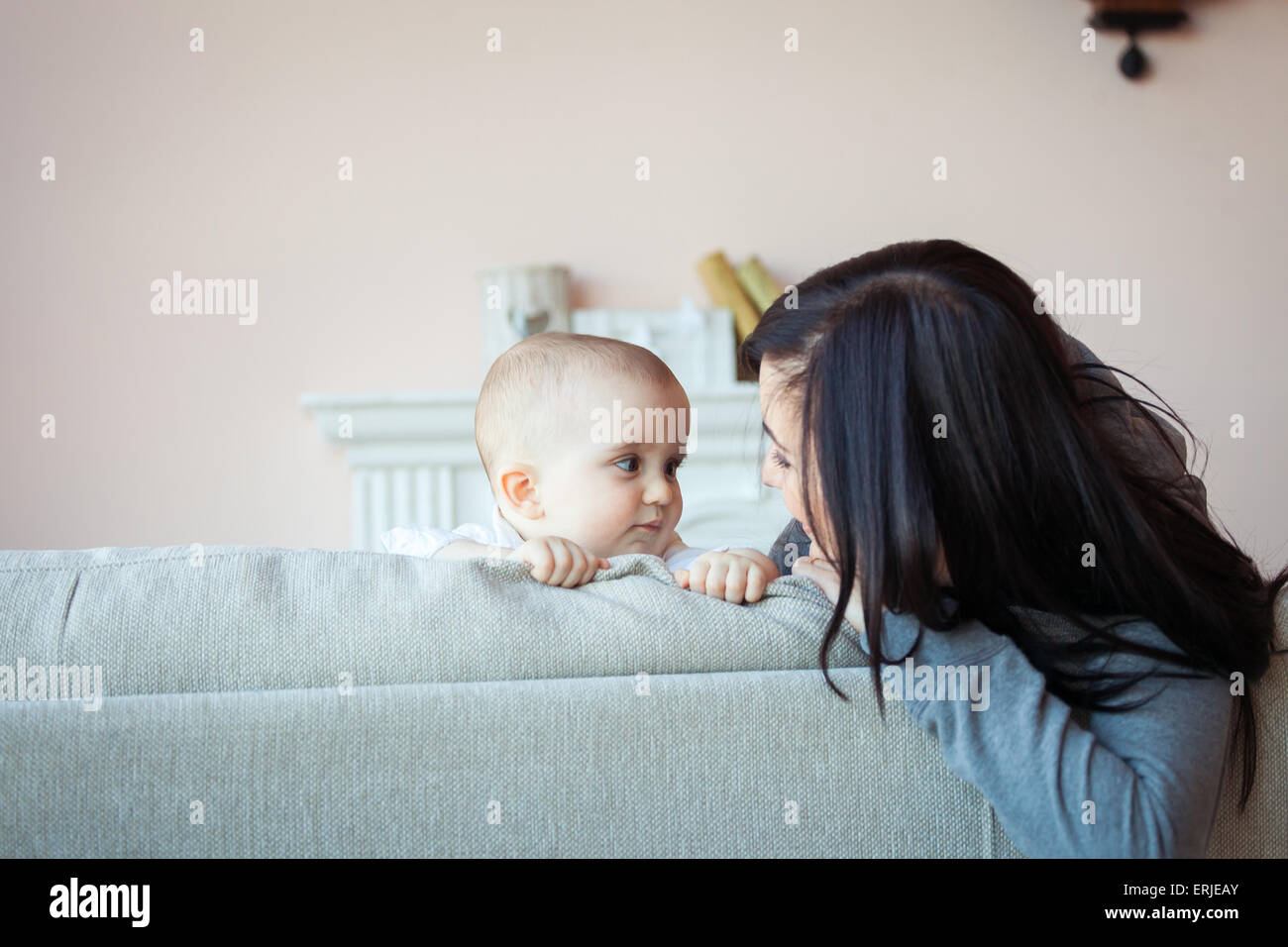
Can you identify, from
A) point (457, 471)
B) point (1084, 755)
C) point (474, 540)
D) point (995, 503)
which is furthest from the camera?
point (457, 471)

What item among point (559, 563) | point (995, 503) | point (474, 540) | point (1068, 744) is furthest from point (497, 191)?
point (1068, 744)

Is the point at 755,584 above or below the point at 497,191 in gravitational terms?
below

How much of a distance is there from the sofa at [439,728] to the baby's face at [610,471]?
1.65 ft

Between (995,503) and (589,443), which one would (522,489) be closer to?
(589,443)

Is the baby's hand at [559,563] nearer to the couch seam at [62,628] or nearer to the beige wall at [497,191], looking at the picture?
the couch seam at [62,628]

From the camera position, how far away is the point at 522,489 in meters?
1.54

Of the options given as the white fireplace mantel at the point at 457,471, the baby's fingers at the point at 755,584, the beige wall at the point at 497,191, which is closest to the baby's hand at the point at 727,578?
the baby's fingers at the point at 755,584

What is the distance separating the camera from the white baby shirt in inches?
63.0

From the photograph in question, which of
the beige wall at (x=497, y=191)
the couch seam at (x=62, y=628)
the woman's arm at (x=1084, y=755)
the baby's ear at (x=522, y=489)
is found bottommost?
the woman's arm at (x=1084, y=755)

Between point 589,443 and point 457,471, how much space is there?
1.86 m

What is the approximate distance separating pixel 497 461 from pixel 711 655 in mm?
671

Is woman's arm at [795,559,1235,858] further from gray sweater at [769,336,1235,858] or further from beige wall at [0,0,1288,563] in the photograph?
beige wall at [0,0,1288,563]

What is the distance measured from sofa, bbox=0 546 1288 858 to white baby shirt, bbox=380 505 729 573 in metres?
0.61

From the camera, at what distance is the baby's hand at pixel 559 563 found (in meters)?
1.07
